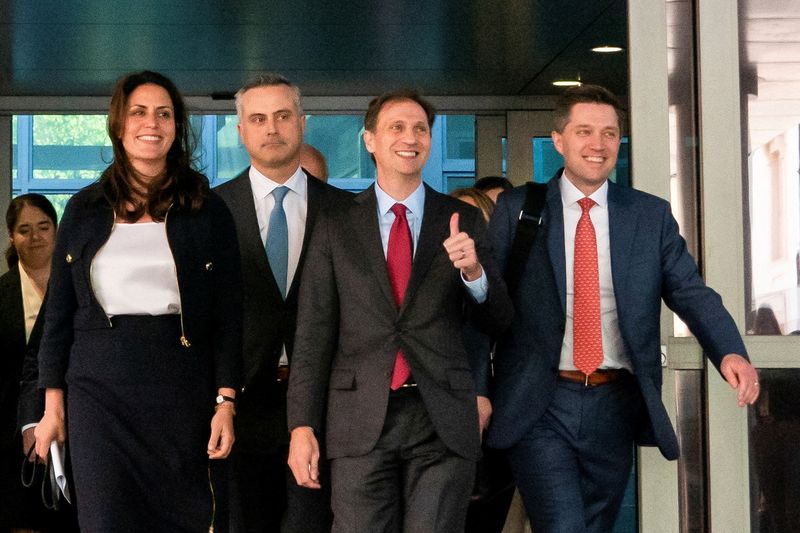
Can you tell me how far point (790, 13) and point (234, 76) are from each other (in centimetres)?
633

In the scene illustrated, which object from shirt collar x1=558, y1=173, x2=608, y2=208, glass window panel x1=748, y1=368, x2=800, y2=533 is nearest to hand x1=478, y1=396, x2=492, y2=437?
shirt collar x1=558, y1=173, x2=608, y2=208

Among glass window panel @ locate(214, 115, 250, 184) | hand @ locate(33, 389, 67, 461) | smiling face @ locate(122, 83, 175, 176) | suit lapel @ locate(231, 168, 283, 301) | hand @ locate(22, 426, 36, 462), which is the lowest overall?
hand @ locate(22, 426, 36, 462)

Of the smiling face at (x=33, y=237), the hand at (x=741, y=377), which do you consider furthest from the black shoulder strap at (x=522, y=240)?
the smiling face at (x=33, y=237)

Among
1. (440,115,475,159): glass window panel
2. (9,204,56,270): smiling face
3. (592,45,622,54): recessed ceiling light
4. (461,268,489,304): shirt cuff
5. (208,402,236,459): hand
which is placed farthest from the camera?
(440,115,475,159): glass window panel

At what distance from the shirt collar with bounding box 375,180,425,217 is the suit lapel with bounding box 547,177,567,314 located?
0.46 meters

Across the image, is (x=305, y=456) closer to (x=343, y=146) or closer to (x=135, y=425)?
(x=135, y=425)

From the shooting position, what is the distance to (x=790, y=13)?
564 cm

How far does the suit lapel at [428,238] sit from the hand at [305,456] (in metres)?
0.48

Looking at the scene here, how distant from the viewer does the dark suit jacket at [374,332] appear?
4277 millimetres

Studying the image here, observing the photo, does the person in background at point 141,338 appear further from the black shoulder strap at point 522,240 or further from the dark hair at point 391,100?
the black shoulder strap at point 522,240

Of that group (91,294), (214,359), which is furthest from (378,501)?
(91,294)

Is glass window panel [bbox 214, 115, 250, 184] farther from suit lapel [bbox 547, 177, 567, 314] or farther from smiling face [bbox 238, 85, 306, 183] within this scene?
suit lapel [bbox 547, 177, 567, 314]

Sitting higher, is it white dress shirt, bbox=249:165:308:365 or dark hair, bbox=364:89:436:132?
dark hair, bbox=364:89:436:132

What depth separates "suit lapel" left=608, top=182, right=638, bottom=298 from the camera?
4641 mm
